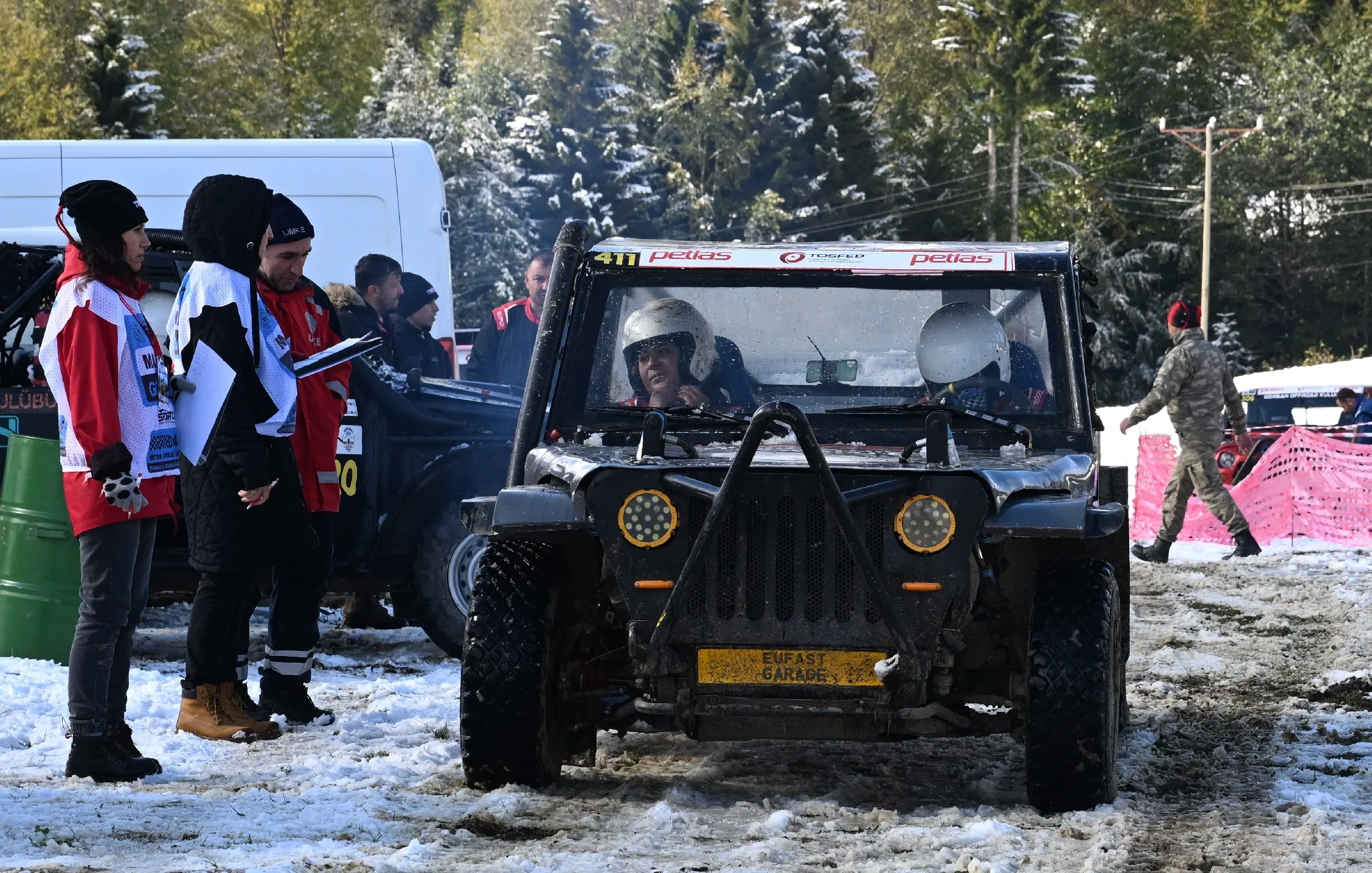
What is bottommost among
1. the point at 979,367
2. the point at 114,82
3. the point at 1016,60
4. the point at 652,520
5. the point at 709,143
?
the point at 652,520

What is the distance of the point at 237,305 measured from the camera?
19.1 feet

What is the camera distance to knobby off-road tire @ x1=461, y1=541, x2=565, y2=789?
16.2ft

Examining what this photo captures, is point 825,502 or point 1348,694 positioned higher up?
point 825,502

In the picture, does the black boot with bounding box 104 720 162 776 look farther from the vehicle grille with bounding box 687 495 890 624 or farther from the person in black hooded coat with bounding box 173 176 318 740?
the vehicle grille with bounding box 687 495 890 624

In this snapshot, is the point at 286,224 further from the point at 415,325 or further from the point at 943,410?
the point at 415,325

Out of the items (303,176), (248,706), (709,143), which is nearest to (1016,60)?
(709,143)

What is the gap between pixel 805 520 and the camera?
4.69 meters

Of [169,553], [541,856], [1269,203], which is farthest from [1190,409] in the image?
[1269,203]

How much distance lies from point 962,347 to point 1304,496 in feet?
34.8

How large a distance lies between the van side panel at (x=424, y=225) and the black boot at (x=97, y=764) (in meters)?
6.88

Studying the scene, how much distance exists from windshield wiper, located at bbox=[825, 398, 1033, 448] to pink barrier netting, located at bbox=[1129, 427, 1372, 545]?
9.67m

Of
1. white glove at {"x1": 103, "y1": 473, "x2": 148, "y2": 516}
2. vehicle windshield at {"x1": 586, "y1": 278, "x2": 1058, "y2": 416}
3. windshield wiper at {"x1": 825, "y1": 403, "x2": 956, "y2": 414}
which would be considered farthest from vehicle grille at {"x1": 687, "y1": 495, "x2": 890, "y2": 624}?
white glove at {"x1": 103, "y1": 473, "x2": 148, "y2": 516}

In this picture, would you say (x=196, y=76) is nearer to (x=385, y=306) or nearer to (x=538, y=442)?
(x=385, y=306)

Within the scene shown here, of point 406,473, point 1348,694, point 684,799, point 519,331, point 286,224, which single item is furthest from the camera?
point 519,331
